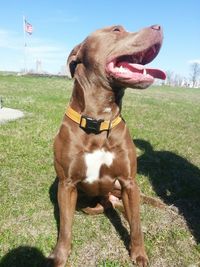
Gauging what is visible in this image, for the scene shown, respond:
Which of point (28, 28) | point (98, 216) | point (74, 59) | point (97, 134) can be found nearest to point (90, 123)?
point (97, 134)

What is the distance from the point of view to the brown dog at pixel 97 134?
3.43 meters

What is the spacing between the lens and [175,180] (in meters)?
5.69

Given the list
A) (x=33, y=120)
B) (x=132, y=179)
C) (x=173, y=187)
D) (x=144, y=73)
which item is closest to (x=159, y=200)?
(x=173, y=187)

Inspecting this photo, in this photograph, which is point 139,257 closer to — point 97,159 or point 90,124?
point 97,159

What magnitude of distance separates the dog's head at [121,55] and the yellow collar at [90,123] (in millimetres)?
336

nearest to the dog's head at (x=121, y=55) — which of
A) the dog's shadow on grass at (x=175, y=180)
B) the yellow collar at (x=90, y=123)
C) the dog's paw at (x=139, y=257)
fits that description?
the yellow collar at (x=90, y=123)

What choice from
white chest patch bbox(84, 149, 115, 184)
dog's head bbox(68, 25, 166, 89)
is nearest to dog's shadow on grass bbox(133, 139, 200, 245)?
white chest patch bbox(84, 149, 115, 184)

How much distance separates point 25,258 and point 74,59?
185 centimetres

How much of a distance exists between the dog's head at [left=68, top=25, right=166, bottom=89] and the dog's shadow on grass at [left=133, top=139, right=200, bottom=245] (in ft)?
6.01

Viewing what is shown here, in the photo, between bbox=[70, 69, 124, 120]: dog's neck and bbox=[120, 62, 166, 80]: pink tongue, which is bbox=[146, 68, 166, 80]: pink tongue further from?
bbox=[70, 69, 124, 120]: dog's neck

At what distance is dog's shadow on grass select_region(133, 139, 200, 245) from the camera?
4645mm

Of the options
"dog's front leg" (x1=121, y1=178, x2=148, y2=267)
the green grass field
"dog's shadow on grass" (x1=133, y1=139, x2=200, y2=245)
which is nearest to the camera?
"dog's front leg" (x1=121, y1=178, x2=148, y2=267)

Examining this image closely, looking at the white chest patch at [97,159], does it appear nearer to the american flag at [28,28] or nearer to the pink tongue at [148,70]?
the pink tongue at [148,70]

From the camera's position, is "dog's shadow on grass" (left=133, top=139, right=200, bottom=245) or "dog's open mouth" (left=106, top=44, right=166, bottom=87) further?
"dog's shadow on grass" (left=133, top=139, right=200, bottom=245)
